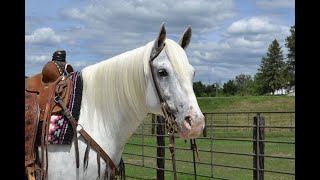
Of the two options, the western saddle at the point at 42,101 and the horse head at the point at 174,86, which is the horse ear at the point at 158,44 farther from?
the western saddle at the point at 42,101

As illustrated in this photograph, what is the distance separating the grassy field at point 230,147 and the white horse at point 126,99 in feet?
13.3

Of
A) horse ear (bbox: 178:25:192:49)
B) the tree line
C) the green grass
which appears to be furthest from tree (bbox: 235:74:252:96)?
horse ear (bbox: 178:25:192:49)

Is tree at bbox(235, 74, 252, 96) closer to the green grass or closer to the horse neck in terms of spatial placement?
the green grass

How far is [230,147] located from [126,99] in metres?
12.6

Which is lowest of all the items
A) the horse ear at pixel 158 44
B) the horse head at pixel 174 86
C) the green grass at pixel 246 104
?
the green grass at pixel 246 104

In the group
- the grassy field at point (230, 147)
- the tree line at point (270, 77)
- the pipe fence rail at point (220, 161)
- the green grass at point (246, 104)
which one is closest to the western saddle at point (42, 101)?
the pipe fence rail at point (220, 161)

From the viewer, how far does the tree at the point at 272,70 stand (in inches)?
2761

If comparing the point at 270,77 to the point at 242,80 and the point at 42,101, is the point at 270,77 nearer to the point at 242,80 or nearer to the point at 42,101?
the point at 242,80

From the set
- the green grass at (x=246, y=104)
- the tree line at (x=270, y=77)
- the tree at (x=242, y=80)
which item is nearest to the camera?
the green grass at (x=246, y=104)

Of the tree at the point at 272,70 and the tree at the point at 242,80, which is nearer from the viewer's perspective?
the tree at the point at 272,70
